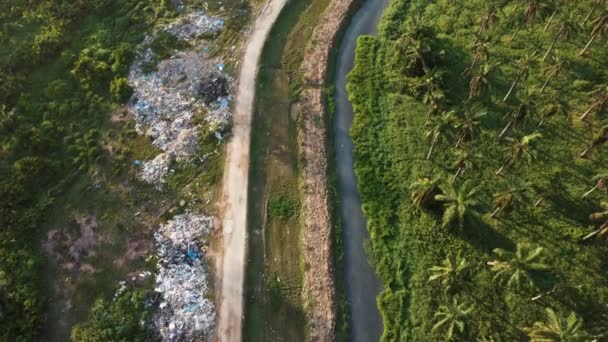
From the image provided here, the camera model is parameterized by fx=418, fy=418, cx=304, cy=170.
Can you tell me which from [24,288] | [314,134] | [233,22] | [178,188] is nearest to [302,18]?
[233,22]

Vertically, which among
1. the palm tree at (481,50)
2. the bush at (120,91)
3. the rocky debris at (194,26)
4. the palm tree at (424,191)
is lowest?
the palm tree at (424,191)

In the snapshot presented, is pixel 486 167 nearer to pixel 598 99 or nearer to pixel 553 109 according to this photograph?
pixel 553 109

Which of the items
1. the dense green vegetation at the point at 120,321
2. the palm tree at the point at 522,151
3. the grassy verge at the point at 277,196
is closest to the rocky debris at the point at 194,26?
the grassy verge at the point at 277,196

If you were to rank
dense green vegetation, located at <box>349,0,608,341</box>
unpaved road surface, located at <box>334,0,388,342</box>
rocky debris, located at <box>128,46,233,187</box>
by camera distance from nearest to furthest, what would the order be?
dense green vegetation, located at <box>349,0,608,341</box>
unpaved road surface, located at <box>334,0,388,342</box>
rocky debris, located at <box>128,46,233,187</box>

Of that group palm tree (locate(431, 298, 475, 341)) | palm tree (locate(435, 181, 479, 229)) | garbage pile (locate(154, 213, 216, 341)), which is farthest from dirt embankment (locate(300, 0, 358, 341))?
palm tree (locate(435, 181, 479, 229))

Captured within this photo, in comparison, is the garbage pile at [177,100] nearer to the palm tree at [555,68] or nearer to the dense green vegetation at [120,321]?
the dense green vegetation at [120,321]

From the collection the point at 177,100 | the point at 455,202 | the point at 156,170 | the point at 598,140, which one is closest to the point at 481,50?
the point at 598,140

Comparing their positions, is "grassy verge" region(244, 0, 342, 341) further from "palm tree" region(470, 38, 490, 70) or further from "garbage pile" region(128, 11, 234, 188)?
"palm tree" region(470, 38, 490, 70)

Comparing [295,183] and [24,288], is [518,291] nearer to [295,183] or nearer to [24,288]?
[295,183]
